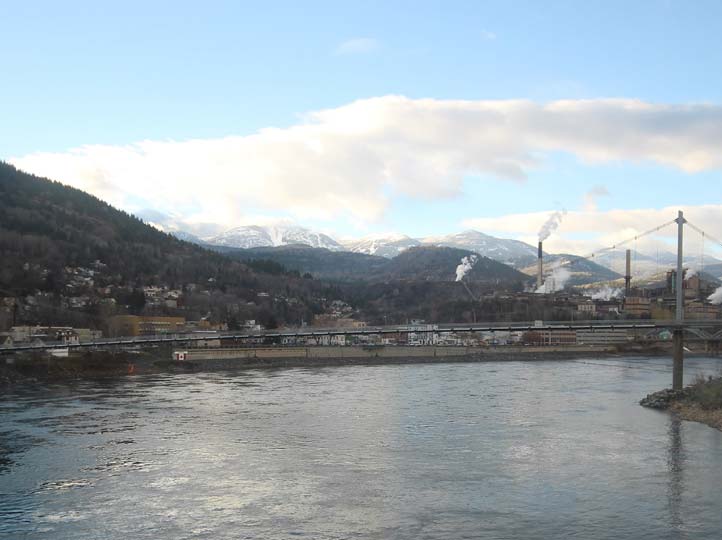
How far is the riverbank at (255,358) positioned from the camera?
36688 mm

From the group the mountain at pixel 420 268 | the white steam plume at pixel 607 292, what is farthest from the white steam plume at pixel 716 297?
the mountain at pixel 420 268

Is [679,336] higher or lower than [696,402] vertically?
higher

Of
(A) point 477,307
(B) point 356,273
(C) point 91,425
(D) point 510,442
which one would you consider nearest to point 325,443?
(D) point 510,442

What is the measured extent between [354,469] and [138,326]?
46.5 meters

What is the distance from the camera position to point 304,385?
32719mm

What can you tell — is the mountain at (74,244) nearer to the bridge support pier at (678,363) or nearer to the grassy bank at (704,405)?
the bridge support pier at (678,363)

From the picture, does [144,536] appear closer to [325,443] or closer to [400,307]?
[325,443]

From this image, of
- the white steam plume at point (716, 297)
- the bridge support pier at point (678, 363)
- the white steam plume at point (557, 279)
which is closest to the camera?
the bridge support pier at point (678, 363)

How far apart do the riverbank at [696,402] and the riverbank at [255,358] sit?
26.5 meters

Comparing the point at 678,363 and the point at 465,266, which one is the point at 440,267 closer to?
the point at 465,266

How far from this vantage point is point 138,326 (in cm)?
5747

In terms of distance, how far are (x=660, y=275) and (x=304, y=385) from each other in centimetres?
12744

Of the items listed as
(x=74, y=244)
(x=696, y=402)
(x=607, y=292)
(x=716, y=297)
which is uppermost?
(x=74, y=244)

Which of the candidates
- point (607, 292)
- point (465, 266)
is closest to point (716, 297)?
point (607, 292)
